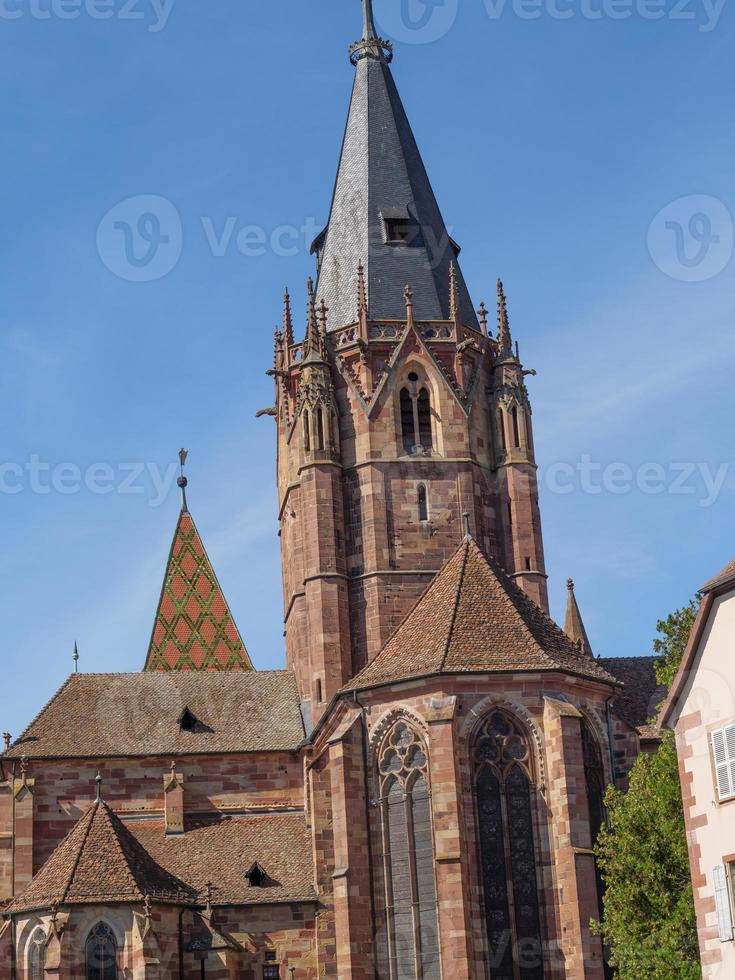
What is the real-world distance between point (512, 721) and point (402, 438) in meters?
14.0

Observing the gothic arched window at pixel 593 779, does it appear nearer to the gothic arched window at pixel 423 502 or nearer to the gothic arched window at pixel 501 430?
the gothic arched window at pixel 423 502

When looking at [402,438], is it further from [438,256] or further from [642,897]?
[642,897]

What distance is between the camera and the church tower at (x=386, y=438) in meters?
52.6

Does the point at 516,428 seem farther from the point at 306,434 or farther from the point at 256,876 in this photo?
the point at 256,876

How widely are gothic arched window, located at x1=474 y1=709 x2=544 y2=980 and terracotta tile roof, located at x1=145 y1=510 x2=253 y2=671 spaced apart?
18308mm

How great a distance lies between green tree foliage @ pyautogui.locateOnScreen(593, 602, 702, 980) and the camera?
36.7 meters

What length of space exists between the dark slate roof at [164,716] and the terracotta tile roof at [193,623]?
347 cm

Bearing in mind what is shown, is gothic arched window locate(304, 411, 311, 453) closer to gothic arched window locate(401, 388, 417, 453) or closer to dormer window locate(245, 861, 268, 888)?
gothic arched window locate(401, 388, 417, 453)

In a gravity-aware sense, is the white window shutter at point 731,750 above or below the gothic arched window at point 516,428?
below

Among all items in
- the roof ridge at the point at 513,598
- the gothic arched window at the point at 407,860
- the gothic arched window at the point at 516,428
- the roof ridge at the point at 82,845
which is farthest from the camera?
the gothic arched window at the point at 516,428

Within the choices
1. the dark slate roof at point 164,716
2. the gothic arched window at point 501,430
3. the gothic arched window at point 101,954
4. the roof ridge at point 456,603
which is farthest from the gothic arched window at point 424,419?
the gothic arched window at point 101,954

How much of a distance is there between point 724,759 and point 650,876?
23.4 ft

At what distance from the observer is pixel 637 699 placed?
54.0 m

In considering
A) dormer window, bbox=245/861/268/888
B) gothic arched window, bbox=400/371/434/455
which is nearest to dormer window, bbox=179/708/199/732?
dormer window, bbox=245/861/268/888
